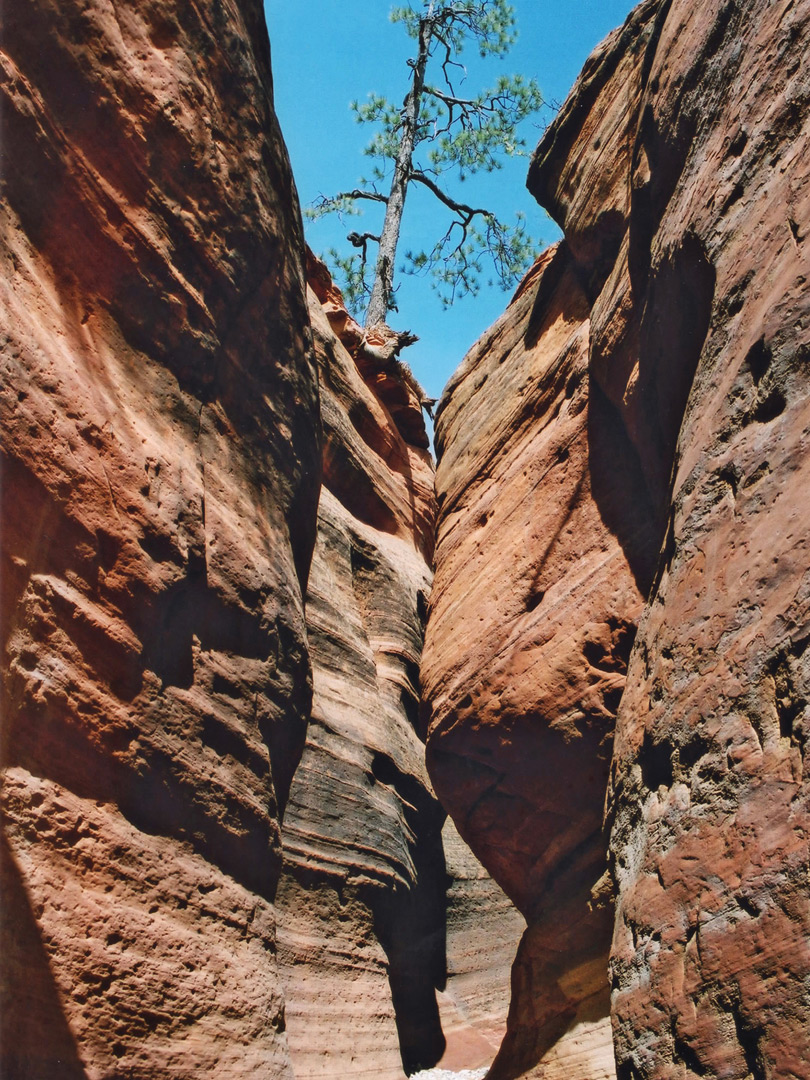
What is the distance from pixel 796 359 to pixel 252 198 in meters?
3.07

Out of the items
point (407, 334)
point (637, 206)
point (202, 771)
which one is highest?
point (407, 334)

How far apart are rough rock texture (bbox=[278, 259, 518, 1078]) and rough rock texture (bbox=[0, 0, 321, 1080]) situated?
194 cm

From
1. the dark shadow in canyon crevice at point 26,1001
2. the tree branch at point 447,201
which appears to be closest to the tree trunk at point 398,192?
the tree branch at point 447,201

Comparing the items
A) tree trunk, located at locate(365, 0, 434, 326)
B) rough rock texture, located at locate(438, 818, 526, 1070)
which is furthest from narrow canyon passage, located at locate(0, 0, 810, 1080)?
tree trunk, located at locate(365, 0, 434, 326)

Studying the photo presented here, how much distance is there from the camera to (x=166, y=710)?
12.9 ft

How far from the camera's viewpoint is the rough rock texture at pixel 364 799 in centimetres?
641

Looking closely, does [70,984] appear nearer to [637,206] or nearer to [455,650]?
[455,650]

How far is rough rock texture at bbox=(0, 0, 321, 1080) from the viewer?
3340 millimetres

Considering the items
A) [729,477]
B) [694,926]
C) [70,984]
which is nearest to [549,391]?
[729,477]

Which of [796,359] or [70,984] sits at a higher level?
[796,359]

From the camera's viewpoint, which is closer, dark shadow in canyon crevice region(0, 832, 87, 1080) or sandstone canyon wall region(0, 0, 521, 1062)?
dark shadow in canyon crevice region(0, 832, 87, 1080)

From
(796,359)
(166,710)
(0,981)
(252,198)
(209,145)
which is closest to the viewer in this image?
(0,981)

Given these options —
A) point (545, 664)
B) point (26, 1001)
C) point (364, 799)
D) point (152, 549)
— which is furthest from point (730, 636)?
point (364, 799)

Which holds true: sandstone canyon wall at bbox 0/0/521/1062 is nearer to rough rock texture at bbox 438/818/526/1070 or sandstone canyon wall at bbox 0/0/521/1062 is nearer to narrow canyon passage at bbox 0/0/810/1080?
narrow canyon passage at bbox 0/0/810/1080
